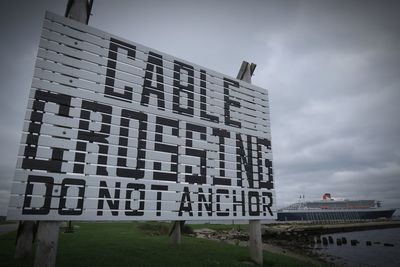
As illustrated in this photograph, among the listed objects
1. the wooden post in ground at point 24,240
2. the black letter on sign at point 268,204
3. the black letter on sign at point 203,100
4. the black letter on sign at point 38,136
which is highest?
the black letter on sign at point 203,100

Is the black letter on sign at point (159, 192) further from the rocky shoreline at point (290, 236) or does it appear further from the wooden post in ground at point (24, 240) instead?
the rocky shoreline at point (290, 236)

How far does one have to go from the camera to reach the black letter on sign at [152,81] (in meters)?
7.71

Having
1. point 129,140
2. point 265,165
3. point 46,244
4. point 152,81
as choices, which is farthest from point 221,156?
point 46,244

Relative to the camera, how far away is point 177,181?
7.64 metres

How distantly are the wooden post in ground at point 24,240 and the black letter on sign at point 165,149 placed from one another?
6316mm

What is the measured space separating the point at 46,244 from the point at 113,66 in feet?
16.5

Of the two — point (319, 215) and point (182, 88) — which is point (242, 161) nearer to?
point (182, 88)

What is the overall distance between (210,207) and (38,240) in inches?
191

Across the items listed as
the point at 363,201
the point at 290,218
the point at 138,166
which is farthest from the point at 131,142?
the point at 363,201

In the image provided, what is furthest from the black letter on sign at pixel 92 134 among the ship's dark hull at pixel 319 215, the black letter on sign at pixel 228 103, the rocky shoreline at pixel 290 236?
the ship's dark hull at pixel 319 215

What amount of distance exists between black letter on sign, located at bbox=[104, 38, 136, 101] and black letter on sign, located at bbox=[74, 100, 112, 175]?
0.51 metres

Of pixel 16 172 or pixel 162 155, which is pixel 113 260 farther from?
pixel 16 172

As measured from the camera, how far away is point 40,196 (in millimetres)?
5398

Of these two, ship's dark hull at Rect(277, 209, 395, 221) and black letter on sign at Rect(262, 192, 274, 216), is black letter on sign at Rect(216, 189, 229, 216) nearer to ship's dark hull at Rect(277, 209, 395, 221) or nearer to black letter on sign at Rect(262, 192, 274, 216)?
black letter on sign at Rect(262, 192, 274, 216)
